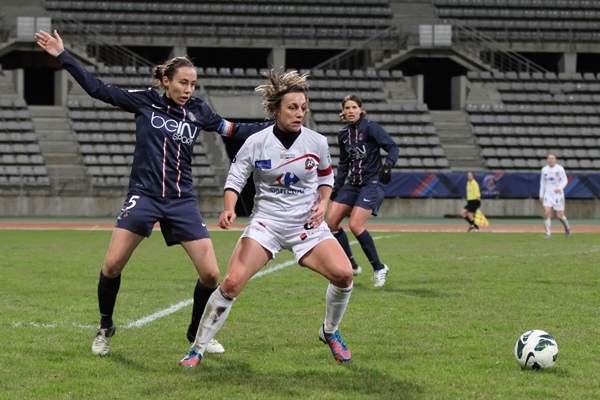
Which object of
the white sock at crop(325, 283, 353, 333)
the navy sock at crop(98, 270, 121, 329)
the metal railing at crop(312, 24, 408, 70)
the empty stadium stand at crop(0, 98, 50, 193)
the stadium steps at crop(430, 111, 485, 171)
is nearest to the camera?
the white sock at crop(325, 283, 353, 333)

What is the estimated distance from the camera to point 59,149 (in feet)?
127

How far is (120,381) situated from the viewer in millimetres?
6941

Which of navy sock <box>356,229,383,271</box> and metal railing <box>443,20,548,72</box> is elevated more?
metal railing <box>443,20,548,72</box>

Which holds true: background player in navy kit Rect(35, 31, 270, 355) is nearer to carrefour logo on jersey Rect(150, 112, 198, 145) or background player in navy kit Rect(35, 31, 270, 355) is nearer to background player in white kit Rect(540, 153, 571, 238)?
carrefour logo on jersey Rect(150, 112, 198, 145)

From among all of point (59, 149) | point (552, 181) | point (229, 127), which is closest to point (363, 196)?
point (229, 127)

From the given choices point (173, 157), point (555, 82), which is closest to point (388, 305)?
point (173, 157)

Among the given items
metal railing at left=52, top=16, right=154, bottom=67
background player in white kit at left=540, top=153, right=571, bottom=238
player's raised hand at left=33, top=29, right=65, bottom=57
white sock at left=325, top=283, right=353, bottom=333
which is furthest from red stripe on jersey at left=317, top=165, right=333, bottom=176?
metal railing at left=52, top=16, right=154, bottom=67

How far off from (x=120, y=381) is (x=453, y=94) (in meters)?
37.8

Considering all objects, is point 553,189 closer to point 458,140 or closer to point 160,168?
point 458,140

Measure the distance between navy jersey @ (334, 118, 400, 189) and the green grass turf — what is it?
4.56 feet

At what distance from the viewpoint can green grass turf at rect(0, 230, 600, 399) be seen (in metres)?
6.75

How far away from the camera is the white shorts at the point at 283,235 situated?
761 cm

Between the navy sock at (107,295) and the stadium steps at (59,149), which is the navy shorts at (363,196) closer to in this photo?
the navy sock at (107,295)

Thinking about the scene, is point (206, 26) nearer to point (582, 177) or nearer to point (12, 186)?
point (12, 186)
